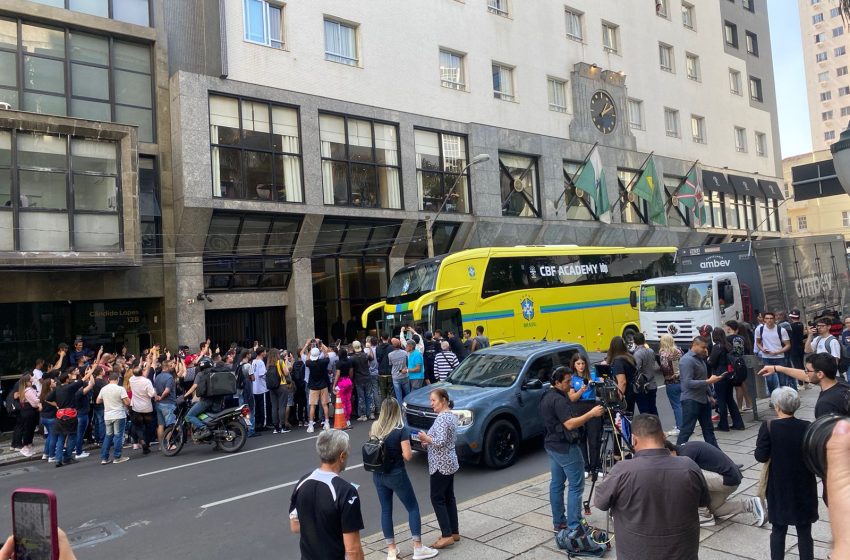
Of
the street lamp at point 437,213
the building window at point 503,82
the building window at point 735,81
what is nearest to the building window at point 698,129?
the building window at point 735,81

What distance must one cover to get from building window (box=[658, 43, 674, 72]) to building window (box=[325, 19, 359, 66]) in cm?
2241

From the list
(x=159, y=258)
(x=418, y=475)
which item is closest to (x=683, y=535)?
(x=418, y=475)

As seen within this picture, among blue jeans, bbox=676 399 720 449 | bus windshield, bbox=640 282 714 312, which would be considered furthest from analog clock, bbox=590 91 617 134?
blue jeans, bbox=676 399 720 449

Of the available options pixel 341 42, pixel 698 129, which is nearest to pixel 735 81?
pixel 698 129

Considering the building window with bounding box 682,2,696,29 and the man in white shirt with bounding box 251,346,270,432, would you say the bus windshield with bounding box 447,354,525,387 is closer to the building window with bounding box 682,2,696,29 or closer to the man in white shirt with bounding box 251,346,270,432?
the man in white shirt with bounding box 251,346,270,432

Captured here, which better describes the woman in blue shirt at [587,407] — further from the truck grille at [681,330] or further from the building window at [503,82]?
the building window at [503,82]

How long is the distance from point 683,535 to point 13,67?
21.0 meters

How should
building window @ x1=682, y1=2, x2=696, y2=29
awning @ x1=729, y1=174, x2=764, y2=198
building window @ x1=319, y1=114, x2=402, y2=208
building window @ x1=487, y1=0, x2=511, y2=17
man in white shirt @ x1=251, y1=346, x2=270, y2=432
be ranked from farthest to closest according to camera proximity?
awning @ x1=729, y1=174, x2=764, y2=198 → building window @ x1=682, y1=2, x2=696, y2=29 → building window @ x1=487, y1=0, x2=511, y2=17 → building window @ x1=319, y1=114, x2=402, y2=208 → man in white shirt @ x1=251, y1=346, x2=270, y2=432

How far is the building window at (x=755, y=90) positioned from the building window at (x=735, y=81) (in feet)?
6.91

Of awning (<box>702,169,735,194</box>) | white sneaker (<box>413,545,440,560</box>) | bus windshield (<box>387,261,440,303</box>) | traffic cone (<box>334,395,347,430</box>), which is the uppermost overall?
awning (<box>702,169,735,194</box>)

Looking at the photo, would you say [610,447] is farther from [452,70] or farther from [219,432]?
[452,70]

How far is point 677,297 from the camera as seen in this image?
60.2 feet

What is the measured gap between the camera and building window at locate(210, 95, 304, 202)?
20.7 m

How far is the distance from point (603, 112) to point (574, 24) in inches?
197
